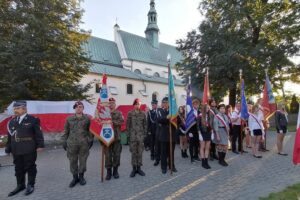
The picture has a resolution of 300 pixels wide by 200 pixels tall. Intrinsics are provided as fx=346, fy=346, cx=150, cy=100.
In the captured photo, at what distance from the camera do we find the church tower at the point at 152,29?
63.4 metres

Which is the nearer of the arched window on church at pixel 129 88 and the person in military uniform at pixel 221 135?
the person in military uniform at pixel 221 135

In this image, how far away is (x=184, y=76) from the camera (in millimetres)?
29547

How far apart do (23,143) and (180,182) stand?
360 centimetres

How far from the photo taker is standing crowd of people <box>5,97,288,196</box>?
754 cm

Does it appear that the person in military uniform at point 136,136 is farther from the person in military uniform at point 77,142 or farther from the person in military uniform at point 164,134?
the person in military uniform at point 77,142

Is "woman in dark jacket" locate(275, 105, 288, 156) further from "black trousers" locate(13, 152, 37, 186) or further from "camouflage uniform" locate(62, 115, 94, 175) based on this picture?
"black trousers" locate(13, 152, 37, 186)

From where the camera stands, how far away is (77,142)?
802 cm

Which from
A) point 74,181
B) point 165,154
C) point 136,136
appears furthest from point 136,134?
point 74,181

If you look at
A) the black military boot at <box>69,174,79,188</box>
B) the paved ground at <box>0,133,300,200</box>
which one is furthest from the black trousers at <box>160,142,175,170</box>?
the black military boot at <box>69,174,79,188</box>

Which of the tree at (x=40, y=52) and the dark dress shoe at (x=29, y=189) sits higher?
the tree at (x=40, y=52)

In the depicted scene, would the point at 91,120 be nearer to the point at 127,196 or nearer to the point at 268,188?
the point at 127,196

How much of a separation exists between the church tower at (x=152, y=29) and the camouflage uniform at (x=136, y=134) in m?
55.4

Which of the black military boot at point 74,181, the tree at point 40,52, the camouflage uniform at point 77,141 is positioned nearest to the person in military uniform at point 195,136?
the camouflage uniform at point 77,141

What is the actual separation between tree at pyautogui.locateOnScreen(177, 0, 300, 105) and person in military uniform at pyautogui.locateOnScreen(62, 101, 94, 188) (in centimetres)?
1903
